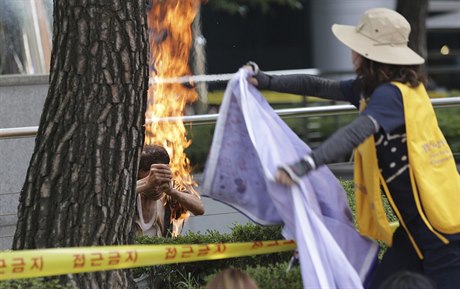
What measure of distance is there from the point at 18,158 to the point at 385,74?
4717 millimetres

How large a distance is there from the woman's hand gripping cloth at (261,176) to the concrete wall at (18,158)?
2.62m

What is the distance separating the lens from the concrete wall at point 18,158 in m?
7.48

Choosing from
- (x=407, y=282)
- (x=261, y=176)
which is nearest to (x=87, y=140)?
(x=261, y=176)

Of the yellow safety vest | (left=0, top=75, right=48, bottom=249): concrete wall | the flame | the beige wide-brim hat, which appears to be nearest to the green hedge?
the yellow safety vest

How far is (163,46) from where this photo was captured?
7.27 m

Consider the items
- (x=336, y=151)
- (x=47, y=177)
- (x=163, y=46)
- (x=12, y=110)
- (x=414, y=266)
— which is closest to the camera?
(x=336, y=151)

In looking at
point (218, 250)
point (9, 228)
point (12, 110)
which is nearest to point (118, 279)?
point (218, 250)

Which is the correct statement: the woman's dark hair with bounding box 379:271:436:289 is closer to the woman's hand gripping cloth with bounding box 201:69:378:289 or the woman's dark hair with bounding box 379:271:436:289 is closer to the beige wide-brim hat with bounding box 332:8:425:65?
the woman's hand gripping cloth with bounding box 201:69:378:289

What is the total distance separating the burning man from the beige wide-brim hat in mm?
1810

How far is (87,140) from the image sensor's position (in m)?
4.65

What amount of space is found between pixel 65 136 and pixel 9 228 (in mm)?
3289

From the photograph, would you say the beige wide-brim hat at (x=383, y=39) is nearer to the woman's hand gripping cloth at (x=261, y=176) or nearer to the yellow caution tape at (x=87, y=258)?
the woman's hand gripping cloth at (x=261, y=176)

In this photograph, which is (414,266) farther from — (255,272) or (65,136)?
(65,136)

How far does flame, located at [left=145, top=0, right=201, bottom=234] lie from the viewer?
7.07 metres
